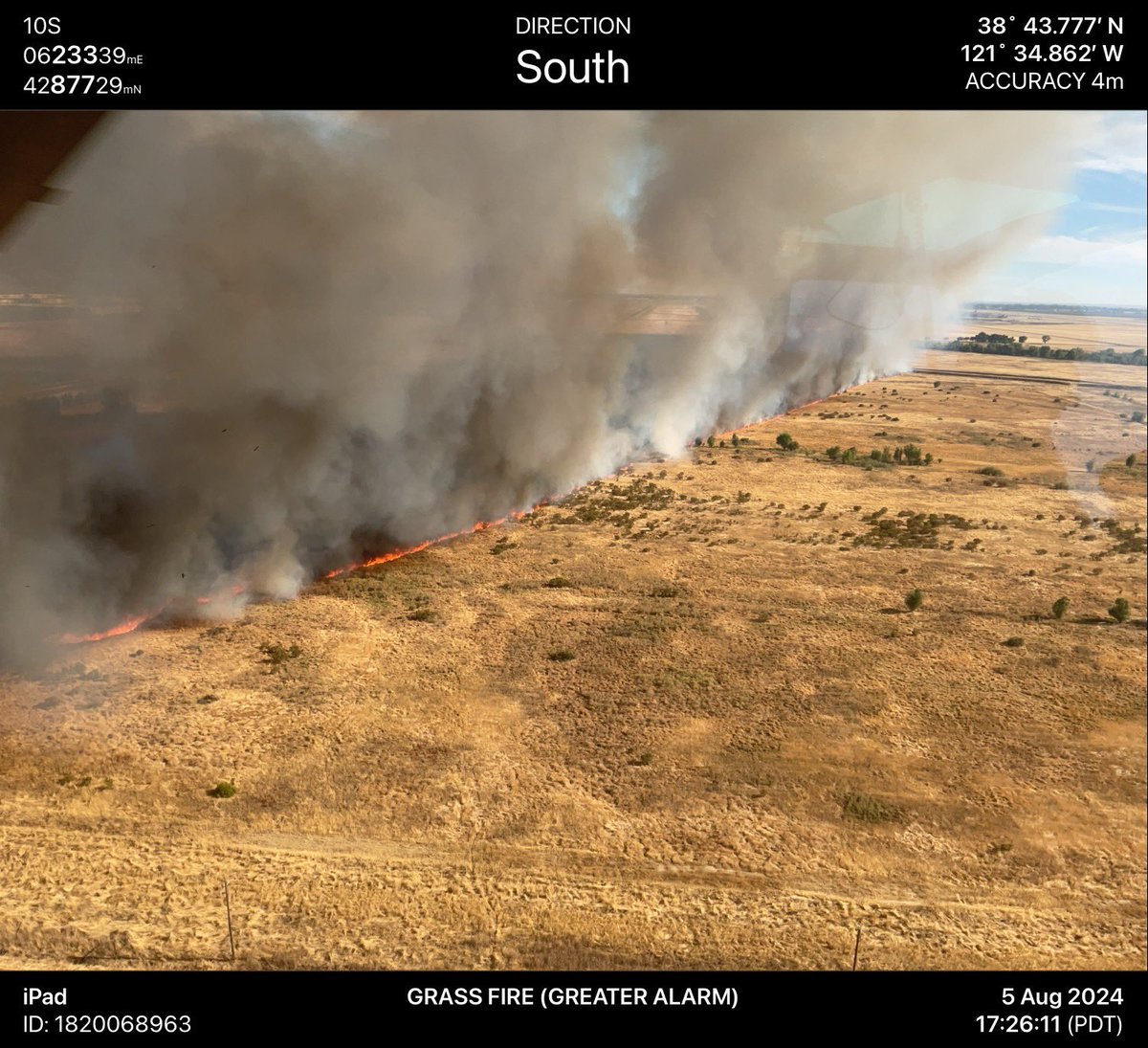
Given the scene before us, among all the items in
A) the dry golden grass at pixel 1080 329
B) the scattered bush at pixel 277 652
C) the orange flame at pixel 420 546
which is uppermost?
the dry golden grass at pixel 1080 329

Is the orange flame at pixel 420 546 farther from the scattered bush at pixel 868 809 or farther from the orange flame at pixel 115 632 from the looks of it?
the scattered bush at pixel 868 809

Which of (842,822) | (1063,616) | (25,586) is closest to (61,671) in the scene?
(25,586)

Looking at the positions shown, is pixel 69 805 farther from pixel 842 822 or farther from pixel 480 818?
pixel 842 822

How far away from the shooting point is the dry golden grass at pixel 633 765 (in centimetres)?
326

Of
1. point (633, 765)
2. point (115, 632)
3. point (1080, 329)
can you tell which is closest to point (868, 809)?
point (633, 765)

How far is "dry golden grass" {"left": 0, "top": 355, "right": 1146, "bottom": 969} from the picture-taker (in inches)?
128

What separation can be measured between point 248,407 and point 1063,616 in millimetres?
7493

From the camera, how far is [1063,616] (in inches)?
215

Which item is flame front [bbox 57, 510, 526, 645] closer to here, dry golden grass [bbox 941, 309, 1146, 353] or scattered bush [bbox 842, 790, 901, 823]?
scattered bush [bbox 842, 790, 901, 823]

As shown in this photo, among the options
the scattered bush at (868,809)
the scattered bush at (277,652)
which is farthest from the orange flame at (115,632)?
the scattered bush at (868,809)

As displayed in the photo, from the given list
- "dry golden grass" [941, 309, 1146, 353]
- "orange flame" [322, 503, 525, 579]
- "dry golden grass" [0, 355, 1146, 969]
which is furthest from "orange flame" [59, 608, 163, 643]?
"dry golden grass" [941, 309, 1146, 353]

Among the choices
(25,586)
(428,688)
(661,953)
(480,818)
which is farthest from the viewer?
(25,586)

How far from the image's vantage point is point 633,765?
4.82 m
